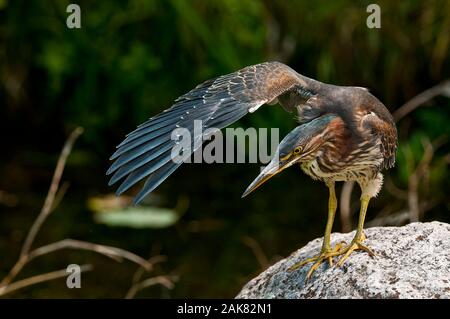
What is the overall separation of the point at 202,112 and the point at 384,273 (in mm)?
1221

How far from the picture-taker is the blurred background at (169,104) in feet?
27.8

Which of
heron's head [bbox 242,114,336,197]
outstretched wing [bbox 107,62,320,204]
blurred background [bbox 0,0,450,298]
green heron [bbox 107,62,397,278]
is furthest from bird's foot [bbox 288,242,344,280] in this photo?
blurred background [bbox 0,0,450,298]

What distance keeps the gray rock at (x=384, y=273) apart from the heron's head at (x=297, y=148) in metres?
0.57

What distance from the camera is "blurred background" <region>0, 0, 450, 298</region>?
8.48 metres

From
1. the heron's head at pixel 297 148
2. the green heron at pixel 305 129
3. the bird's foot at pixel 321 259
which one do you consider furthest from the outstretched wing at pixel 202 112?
the bird's foot at pixel 321 259

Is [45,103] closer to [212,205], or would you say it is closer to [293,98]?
[212,205]

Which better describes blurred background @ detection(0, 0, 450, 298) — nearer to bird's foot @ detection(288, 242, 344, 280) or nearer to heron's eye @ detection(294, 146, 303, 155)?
bird's foot @ detection(288, 242, 344, 280)

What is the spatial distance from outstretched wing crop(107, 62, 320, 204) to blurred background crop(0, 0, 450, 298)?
8.72ft

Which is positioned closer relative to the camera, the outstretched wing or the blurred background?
the outstretched wing

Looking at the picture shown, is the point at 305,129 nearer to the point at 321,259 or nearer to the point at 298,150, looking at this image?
the point at 298,150

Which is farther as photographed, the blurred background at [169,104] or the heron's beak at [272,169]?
the blurred background at [169,104]

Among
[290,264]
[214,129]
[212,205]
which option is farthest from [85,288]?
[214,129]

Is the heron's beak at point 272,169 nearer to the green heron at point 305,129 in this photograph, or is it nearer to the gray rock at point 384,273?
the green heron at point 305,129

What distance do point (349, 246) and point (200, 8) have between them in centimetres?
535
